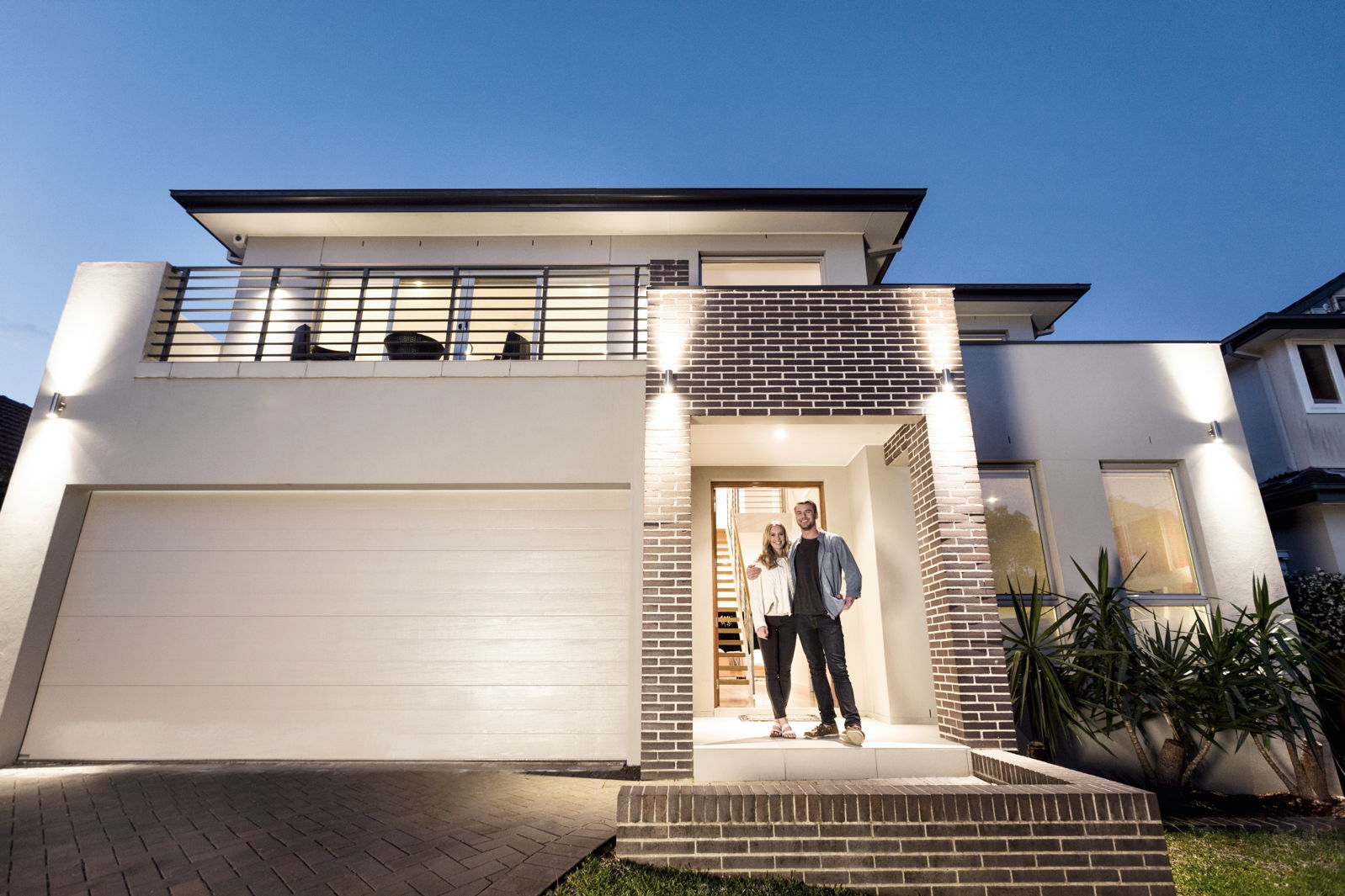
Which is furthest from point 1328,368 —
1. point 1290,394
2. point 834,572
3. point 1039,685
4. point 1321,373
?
point 834,572

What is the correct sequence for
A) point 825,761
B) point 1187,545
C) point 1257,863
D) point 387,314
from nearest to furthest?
1. point 1257,863
2. point 825,761
3. point 1187,545
4. point 387,314

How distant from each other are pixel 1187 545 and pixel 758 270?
19.8ft

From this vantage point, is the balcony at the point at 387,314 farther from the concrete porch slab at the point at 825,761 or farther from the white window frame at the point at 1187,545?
the white window frame at the point at 1187,545

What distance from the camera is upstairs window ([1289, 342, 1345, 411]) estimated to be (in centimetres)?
915

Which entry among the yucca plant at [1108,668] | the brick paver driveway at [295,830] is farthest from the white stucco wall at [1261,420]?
the brick paver driveway at [295,830]

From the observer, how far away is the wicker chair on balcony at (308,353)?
677cm

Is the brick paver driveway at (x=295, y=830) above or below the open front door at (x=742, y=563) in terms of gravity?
below

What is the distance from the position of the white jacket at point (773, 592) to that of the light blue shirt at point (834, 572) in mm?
70

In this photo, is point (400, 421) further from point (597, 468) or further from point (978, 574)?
point (978, 574)

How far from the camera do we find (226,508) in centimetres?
645

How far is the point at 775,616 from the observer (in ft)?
17.3

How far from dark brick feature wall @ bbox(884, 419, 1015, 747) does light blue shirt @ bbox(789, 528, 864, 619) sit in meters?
0.70

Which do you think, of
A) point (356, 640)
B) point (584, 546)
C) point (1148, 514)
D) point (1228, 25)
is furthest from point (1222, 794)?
point (1228, 25)

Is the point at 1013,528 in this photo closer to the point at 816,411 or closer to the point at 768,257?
the point at 816,411
